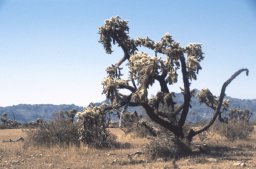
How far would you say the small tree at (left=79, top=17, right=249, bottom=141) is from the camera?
17686mm

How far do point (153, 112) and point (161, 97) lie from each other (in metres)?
0.92

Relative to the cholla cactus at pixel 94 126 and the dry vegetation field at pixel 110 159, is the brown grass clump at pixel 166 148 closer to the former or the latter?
the dry vegetation field at pixel 110 159

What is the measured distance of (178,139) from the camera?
17656mm

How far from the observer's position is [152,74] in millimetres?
17531

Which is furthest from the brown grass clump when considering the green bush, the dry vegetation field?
the green bush

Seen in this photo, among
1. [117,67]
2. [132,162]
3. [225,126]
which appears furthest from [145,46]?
[225,126]

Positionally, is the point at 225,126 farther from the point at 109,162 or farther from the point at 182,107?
the point at 109,162

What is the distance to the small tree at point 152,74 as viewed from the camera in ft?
58.0

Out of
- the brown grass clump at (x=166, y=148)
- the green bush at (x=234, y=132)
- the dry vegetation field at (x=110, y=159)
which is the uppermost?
the green bush at (x=234, y=132)

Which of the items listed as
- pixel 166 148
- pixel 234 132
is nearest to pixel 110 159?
pixel 166 148

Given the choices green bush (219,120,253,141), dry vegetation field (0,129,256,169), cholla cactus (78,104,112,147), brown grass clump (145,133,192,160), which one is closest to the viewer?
dry vegetation field (0,129,256,169)

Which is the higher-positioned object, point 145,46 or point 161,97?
point 145,46

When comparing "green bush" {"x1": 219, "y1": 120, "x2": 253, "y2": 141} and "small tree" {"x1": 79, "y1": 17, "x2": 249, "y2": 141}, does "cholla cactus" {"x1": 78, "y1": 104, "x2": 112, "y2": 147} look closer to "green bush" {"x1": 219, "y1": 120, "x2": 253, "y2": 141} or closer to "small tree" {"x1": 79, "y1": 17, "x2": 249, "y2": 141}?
"small tree" {"x1": 79, "y1": 17, "x2": 249, "y2": 141}

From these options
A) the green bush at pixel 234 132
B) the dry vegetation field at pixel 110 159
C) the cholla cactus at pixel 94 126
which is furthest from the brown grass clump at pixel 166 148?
the green bush at pixel 234 132
